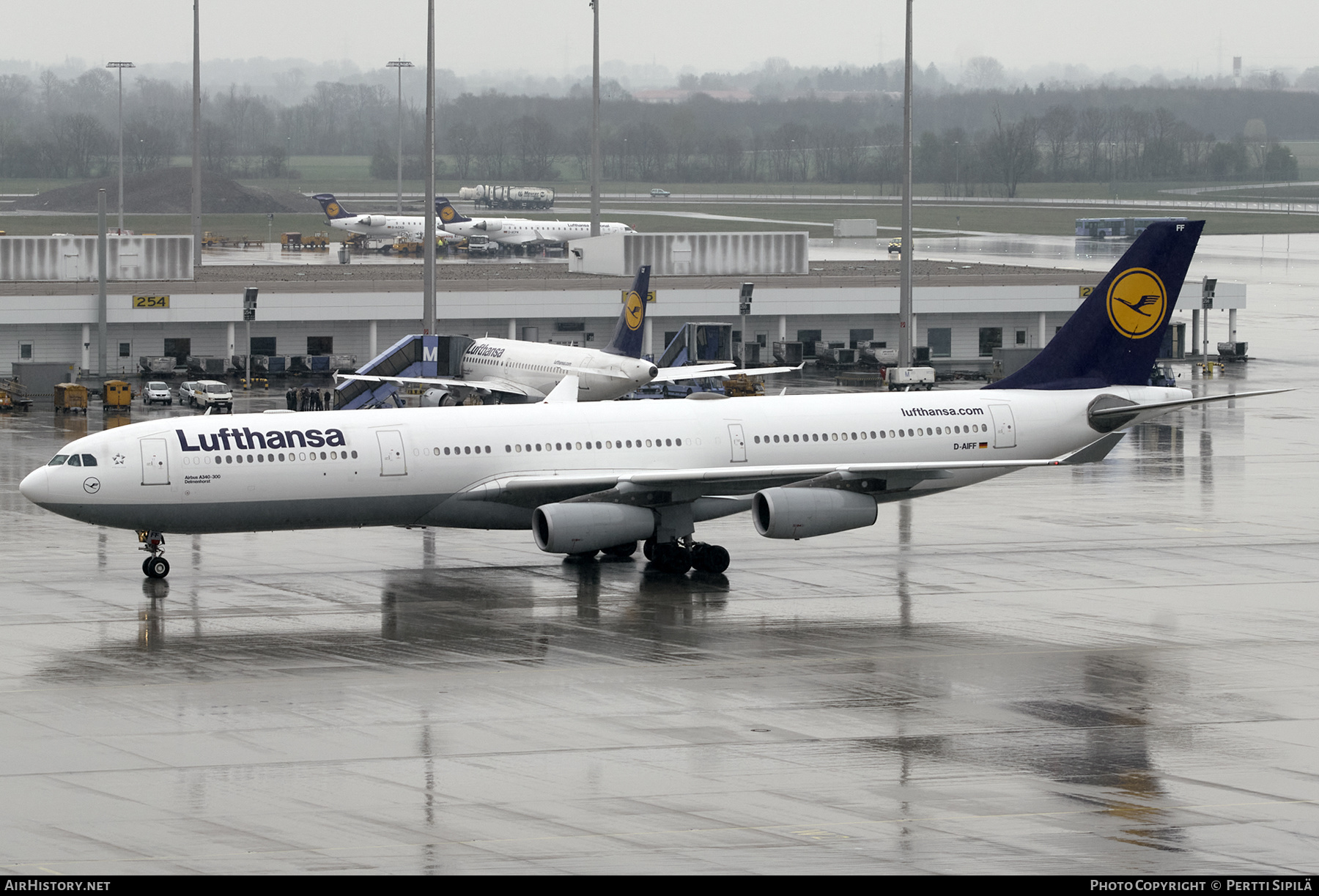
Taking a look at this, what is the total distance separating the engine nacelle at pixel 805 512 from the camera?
4091 cm

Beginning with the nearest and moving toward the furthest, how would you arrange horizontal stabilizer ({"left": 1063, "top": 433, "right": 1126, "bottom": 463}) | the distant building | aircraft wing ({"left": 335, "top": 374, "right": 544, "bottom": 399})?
horizontal stabilizer ({"left": 1063, "top": 433, "right": 1126, "bottom": 463})
aircraft wing ({"left": 335, "top": 374, "right": 544, "bottom": 399})
the distant building

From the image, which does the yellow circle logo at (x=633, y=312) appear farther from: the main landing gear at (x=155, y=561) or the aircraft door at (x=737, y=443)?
the main landing gear at (x=155, y=561)

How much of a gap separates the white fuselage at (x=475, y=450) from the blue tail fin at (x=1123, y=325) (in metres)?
0.57

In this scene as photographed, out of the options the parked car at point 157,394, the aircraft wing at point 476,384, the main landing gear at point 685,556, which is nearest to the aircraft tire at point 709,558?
the main landing gear at point 685,556

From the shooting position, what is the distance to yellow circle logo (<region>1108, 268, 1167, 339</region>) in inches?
1881

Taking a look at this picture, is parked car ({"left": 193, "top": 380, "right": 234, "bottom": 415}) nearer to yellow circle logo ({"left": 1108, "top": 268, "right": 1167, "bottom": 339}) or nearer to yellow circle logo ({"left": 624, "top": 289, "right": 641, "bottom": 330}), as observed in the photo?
yellow circle logo ({"left": 624, "top": 289, "right": 641, "bottom": 330})

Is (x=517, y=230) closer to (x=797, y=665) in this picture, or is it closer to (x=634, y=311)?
(x=634, y=311)

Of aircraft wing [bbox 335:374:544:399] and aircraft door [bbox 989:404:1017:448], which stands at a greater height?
aircraft door [bbox 989:404:1017:448]

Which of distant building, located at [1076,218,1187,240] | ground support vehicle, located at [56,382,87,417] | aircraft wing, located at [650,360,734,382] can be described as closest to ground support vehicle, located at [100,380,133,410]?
ground support vehicle, located at [56,382,87,417]

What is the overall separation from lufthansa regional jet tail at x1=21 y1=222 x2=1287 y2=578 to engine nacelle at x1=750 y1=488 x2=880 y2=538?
0.05 meters

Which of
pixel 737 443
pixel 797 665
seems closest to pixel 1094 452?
pixel 737 443

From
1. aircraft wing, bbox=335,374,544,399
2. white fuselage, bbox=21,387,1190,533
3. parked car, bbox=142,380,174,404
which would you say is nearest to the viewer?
white fuselage, bbox=21,387,1190,533

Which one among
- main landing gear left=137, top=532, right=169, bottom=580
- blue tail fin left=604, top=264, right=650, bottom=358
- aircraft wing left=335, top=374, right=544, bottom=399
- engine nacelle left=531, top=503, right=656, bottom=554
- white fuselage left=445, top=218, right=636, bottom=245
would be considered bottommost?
main landing gear left=137, top=532, right=169, bottom=580
